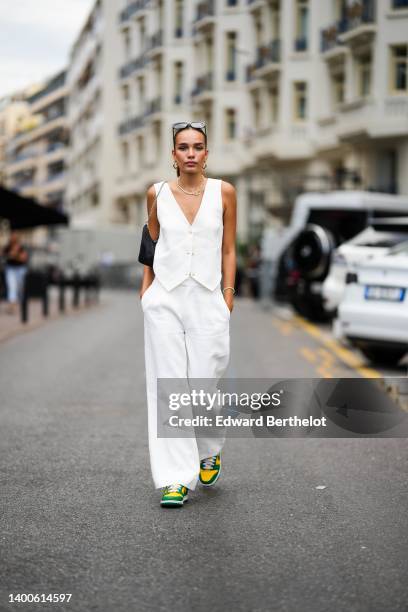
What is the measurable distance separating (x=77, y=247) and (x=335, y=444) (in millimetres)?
45204

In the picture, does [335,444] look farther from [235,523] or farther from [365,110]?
[365,110]

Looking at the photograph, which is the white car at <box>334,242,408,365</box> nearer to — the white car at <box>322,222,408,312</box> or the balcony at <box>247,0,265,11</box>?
the white car at <box>322,222,408,312</box>

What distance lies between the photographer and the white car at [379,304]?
11.6 m

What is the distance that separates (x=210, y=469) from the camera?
218 inches

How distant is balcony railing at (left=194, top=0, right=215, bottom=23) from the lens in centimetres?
5147

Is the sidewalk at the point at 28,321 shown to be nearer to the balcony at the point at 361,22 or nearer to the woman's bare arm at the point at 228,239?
the woman's bare arm at the point at 228,239

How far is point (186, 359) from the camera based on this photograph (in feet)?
17.3

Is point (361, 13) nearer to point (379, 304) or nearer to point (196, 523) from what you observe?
point (379, 304)

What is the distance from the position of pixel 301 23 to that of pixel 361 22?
270 inches

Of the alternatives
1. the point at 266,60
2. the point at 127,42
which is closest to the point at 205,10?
the point at 266,60

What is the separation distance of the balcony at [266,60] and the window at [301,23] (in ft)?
3.55

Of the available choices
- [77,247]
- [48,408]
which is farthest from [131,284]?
[48,408]

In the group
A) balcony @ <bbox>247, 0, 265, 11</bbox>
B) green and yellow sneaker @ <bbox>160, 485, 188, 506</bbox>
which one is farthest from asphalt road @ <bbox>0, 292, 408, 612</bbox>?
balcony @ <bbox>247, 0, 265, 11</bbox>

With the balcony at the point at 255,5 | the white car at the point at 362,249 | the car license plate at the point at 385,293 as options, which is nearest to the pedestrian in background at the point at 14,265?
the white car at the point at 362,249
